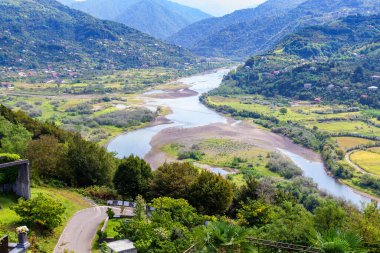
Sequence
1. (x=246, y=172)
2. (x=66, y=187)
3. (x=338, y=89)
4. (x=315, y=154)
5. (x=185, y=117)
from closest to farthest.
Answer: (x=66, y=187)
(x=246, y=172)
(x=315, y=154)
(x=185, y=117)
(x=338, y=89)

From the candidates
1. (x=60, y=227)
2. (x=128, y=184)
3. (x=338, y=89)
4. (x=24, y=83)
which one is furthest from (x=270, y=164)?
(x=24, y=83)

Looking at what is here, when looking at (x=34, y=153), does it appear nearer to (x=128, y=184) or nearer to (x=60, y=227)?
(x=128, y=184)

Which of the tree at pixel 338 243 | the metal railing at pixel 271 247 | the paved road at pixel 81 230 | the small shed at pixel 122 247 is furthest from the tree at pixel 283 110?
the tree at pixel 338 243

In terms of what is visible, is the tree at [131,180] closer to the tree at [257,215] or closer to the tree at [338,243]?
the tree at [257,215]

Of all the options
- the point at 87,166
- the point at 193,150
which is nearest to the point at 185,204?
the point at 87,166

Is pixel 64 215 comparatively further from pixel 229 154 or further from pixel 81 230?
pixel 229 154

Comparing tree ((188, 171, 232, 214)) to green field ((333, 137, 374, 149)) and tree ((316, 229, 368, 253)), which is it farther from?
green field ((333, 137, 374, 149))

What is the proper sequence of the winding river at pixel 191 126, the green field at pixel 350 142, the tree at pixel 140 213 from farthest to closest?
the green field at pixel 350 142, the winding river at pixel 191 126, the tree at pixel 140 213
